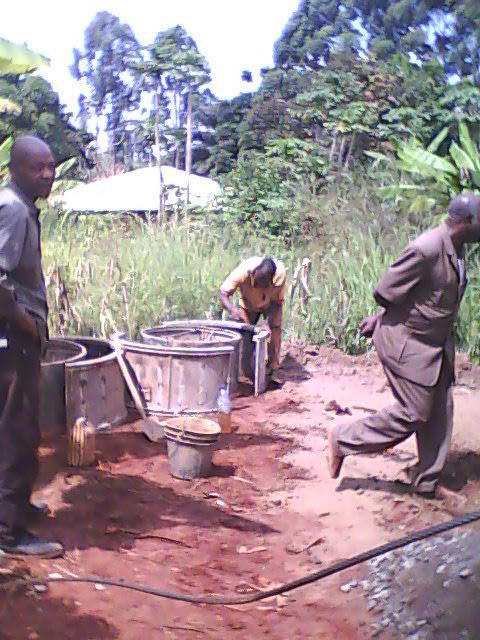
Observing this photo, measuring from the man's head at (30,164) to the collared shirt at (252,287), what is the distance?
447 centimetres

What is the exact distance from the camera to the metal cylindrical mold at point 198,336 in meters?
7.73

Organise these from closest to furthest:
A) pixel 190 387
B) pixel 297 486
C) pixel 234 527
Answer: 1. pixel 234 527
2. pixel 297 486
3. pixel 190 387

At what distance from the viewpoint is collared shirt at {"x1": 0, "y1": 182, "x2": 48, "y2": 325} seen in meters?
3.62

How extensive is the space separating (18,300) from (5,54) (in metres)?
1.28

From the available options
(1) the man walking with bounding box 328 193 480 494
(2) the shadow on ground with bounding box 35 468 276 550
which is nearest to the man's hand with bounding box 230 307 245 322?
(2) the shadow on ground with bounding box 35 468 276 550

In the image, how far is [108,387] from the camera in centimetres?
653

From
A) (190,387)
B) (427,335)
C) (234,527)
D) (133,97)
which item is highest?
(133,97)

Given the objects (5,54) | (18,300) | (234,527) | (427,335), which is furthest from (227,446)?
(5,54)

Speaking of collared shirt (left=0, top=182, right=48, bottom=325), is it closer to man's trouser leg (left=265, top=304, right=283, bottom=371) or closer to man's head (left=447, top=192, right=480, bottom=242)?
man's head (left=447, top=192, right=480, bottom=242)

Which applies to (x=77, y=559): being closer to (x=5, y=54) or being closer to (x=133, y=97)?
(x=5, y=54)

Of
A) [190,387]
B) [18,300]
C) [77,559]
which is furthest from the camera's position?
[190,387]

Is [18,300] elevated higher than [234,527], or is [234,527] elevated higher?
[18,300]

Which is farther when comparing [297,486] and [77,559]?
[297,486]

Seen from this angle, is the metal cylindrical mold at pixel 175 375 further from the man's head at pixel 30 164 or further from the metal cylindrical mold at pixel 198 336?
the man's head at pixel 30 164
